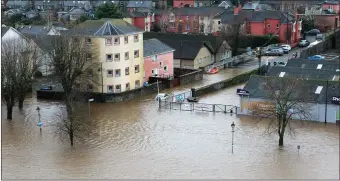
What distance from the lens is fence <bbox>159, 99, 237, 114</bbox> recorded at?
13547 millimetres

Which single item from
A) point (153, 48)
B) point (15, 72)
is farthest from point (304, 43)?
point (15, 72)

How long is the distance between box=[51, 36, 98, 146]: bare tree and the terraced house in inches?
7.0

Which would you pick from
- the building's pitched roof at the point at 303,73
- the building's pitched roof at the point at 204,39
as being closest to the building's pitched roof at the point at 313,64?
the building's pitched roof at the point at 303,73

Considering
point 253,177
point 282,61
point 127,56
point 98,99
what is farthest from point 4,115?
point 282,61

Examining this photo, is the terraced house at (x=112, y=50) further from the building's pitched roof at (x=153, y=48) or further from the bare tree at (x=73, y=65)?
the building's pitched roof at (x=153, y=48)

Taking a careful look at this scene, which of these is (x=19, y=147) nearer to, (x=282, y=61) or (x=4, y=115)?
(x=4, y=115)

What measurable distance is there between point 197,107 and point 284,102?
3363mm

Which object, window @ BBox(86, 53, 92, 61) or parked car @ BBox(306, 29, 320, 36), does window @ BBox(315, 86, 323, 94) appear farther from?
parked car @ BBox(306, 29, 320, 36)

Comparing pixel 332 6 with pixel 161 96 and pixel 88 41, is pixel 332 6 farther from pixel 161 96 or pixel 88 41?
pixel 88 41

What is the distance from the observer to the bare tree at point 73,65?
14.4 m

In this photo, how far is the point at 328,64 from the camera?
49.7ft

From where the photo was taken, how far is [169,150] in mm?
10586

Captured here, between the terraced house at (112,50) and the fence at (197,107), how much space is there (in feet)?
5.70

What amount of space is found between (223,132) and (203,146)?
3.46 feet
